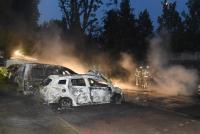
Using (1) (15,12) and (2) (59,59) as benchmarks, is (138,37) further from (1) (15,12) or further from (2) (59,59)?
(1) (15,12)

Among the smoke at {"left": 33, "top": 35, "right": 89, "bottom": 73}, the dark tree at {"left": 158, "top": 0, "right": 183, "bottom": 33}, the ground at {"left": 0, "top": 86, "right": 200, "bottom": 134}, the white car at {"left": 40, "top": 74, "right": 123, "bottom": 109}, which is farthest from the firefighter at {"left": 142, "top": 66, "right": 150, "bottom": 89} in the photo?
the dark tree at {"left": 158, "top": 0, "right": 183, "bottom": 33}

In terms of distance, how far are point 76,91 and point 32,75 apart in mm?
3236

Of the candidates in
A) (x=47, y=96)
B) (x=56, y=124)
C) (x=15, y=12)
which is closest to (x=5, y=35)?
(x=15, y=12)


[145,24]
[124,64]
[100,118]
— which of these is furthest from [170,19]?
[100,118]

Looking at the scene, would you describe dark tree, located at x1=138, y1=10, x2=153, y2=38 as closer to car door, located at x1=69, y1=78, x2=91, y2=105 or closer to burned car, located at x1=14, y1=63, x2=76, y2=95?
burned car, located at x1=14, y1=63, x2=76, y2=95

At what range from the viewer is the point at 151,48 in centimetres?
5050

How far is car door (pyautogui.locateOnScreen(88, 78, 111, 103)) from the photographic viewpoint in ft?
73.5

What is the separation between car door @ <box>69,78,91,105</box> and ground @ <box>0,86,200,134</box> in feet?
1.27

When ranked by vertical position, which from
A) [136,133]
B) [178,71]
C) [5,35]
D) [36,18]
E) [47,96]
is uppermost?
[36,18]

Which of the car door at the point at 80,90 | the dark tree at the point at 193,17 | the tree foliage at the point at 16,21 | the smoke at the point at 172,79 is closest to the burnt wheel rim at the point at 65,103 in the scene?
the car door at the point at 80,90

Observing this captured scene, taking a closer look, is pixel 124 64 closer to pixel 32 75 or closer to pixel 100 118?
pixel 32 75

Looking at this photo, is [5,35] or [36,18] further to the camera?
[36,18]

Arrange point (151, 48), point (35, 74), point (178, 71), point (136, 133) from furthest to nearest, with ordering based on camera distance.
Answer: point (151, 48) → point (178, 71) → point (35, 74) → point (136, 133)

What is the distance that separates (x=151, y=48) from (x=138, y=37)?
Result: 5579mm
